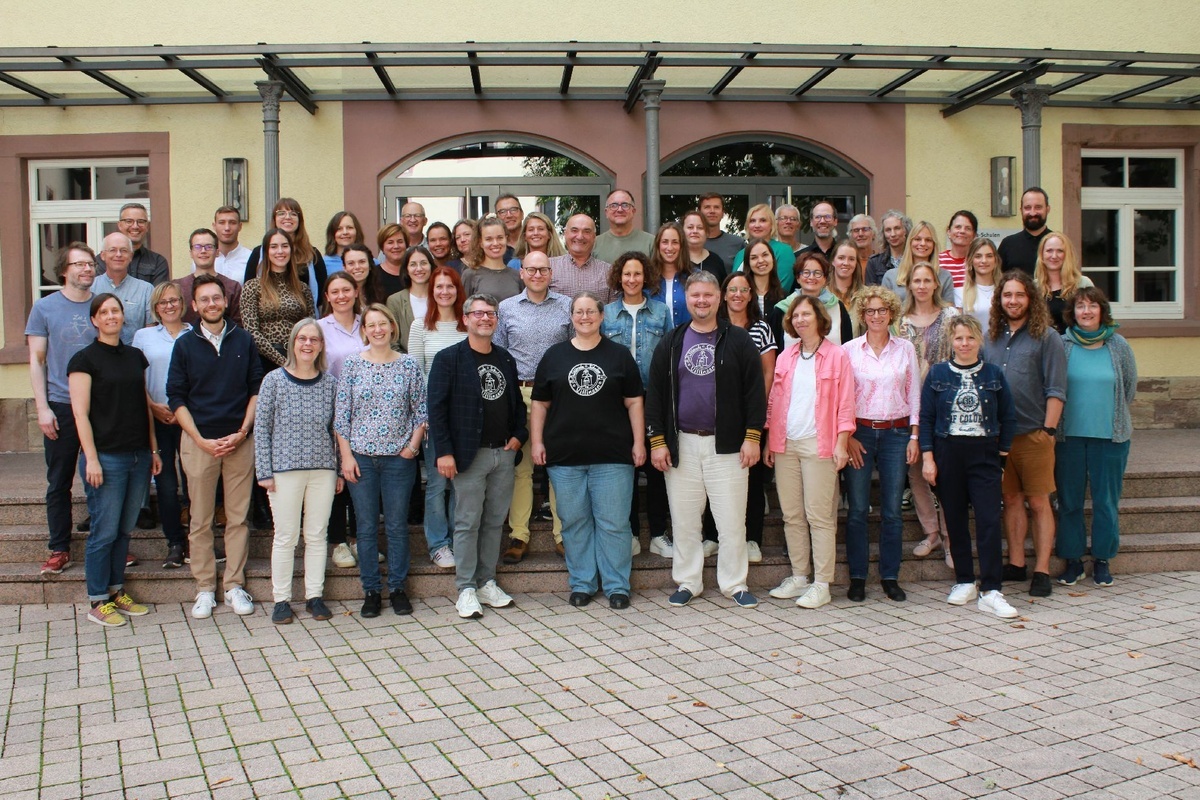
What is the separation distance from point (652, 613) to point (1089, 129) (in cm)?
777

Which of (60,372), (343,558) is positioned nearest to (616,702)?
(343,558)

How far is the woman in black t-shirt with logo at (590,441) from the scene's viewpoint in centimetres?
588

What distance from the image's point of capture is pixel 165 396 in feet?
20.0

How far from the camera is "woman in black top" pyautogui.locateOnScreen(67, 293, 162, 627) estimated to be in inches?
223

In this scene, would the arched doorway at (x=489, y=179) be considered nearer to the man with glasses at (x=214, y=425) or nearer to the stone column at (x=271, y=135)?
the stone column at (x=271, y=135)

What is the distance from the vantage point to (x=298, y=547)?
21.8 ft

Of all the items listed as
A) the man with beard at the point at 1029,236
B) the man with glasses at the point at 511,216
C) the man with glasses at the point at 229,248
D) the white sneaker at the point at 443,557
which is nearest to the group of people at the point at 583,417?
the white sneaker at the point at 443,557

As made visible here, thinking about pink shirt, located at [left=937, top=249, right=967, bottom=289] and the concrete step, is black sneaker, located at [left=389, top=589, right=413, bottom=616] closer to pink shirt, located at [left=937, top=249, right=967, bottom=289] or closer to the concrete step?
the concrete step

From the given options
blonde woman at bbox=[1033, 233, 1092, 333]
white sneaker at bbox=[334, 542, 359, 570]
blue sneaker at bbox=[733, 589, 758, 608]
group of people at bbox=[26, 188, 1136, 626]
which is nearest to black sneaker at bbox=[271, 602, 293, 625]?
group of people at bbox=[26, 188, 1136, 626]

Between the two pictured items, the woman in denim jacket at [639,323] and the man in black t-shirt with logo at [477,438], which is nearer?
the man in black t-shirt with logo at [477,438]

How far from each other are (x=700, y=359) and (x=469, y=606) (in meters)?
1.90

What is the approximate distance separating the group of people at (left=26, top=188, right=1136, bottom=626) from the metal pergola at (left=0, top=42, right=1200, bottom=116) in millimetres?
2620

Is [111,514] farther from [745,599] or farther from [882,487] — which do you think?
[882,487]

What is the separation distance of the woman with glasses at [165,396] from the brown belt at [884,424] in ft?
13.0
